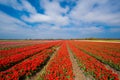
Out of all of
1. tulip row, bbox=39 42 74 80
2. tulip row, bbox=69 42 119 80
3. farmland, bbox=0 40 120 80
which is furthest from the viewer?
farmland, bbox=0 40 120 80

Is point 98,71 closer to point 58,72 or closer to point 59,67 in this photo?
point 58,72

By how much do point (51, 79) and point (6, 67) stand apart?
5.56 meters

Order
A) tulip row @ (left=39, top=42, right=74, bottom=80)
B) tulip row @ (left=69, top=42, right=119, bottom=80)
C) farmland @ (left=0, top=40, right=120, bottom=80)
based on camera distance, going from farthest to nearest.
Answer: farmland @ (left=0, top=40, right=120, bottom=80) → tulip row @ (left=69, top=42, right=119, bottom=80) → tulip row @ (left=39, top=42, right=74, bottom=80)

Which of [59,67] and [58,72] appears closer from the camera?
[58,72]

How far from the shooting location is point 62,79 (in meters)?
5.08

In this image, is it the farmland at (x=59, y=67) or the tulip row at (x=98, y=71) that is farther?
the farmland at (x=59, y=67)

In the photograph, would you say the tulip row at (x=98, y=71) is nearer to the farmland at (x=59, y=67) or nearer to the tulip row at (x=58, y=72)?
the farmland at (x=59, y=67)

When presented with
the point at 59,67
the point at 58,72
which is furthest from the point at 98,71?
the point at 59,67

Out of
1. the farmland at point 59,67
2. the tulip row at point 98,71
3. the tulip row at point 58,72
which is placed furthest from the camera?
the farmland at point 59,67

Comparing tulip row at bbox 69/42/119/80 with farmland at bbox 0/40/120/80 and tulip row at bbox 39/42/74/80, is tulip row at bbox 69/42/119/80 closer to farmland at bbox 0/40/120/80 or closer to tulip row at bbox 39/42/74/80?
farmland at bbox 0/40/120/80

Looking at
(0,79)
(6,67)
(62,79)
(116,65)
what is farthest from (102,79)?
(6,67)

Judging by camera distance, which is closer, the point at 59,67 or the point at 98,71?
the point at 98,71

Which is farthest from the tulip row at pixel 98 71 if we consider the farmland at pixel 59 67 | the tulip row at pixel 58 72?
the tulip row at pixel 58 72

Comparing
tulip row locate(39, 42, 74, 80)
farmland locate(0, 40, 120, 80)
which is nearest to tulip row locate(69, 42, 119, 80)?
farmland locate(0, 40, 120, 80)
